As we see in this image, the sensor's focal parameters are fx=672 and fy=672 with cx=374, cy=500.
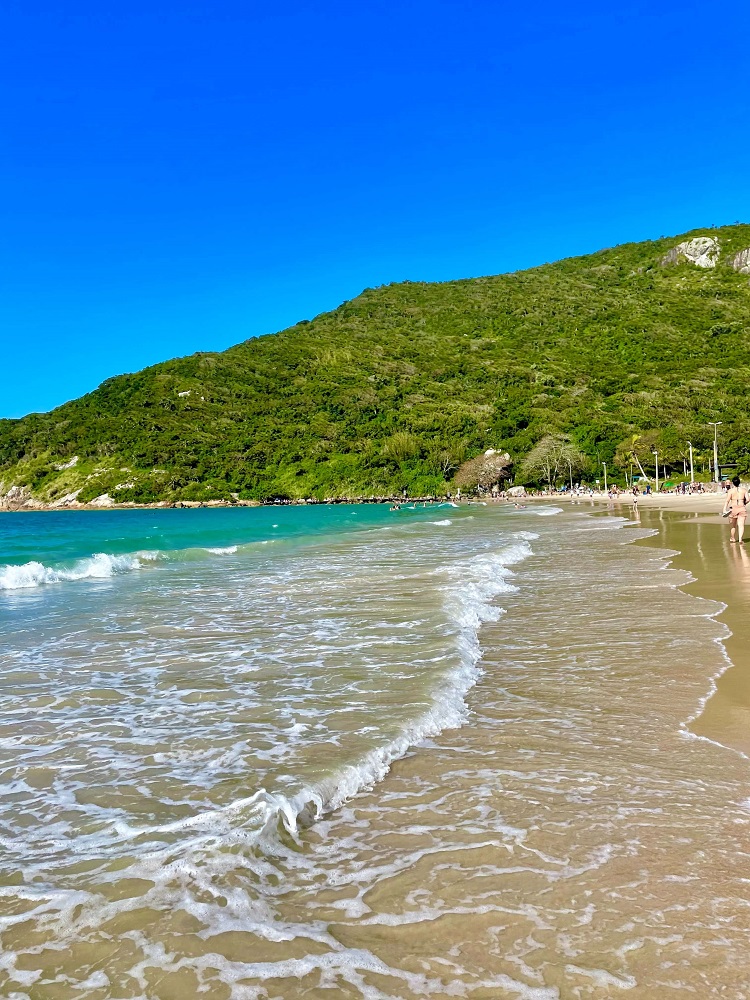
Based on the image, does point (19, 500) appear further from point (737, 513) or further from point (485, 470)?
point (737, 513)

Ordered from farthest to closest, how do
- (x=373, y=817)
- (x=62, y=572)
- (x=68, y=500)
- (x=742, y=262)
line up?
1. (x=742, y=262)
2. (x=68, y=500)
3. (x=62, y=572)
4. (x=373, y=817)

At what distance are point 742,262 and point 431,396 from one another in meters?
88.5

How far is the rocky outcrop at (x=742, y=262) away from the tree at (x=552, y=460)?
9436 centimetres

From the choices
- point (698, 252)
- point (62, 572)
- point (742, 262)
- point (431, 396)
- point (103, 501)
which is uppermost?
point (698, 252)

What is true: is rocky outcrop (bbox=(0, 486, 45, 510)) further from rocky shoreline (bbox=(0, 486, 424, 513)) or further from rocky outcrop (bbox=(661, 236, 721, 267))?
rocky outcrop (bbox=(661, 236, 721, 267))

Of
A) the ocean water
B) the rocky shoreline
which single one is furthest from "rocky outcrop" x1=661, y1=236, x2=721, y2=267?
the ocean water

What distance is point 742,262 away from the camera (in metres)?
167

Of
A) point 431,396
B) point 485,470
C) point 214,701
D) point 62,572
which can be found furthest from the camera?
point 431,396

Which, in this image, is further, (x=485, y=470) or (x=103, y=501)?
(x=103, y=501)

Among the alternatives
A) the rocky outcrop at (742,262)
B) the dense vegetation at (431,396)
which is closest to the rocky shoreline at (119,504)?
the dense vegetation at (431,396)

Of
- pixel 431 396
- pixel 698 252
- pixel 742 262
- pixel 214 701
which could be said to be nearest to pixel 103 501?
pixel 431 396

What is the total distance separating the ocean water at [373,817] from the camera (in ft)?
8.64

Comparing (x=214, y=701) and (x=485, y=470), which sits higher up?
(x=485, y=470)

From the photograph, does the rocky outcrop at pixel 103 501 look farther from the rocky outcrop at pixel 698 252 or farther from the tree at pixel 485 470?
the rocky outcrop at pixel 698 252
